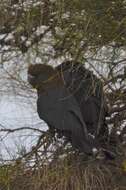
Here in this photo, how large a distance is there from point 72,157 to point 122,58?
25 centimetres

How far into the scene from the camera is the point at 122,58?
1440mm

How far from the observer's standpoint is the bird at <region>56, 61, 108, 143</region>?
1457 millimetres

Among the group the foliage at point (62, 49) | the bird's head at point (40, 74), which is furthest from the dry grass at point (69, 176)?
the bird's head at point (40, 74)

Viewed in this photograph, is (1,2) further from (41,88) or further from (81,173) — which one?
(81,173)

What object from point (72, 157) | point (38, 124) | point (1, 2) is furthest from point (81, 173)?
point (1, 2)

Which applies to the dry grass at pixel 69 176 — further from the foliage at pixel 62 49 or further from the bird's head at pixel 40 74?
the bird's head at pixel 40 74

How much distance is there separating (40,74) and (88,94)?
11cm

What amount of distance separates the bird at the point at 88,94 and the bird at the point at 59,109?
2 cm

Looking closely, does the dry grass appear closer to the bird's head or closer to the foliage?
the foliage

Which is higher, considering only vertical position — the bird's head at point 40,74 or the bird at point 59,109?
the bird's head at point 40,74

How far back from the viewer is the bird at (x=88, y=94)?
146 cm

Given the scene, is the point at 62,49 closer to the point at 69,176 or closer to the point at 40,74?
the point at 40,74

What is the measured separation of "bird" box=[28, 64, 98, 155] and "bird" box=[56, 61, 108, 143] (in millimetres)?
17

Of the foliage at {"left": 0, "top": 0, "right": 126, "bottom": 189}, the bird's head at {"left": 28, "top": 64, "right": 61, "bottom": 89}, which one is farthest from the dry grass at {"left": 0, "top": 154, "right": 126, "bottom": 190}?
the bird's head at {"left": 28, "top": 64, "right": 61, "bottom": 89}
